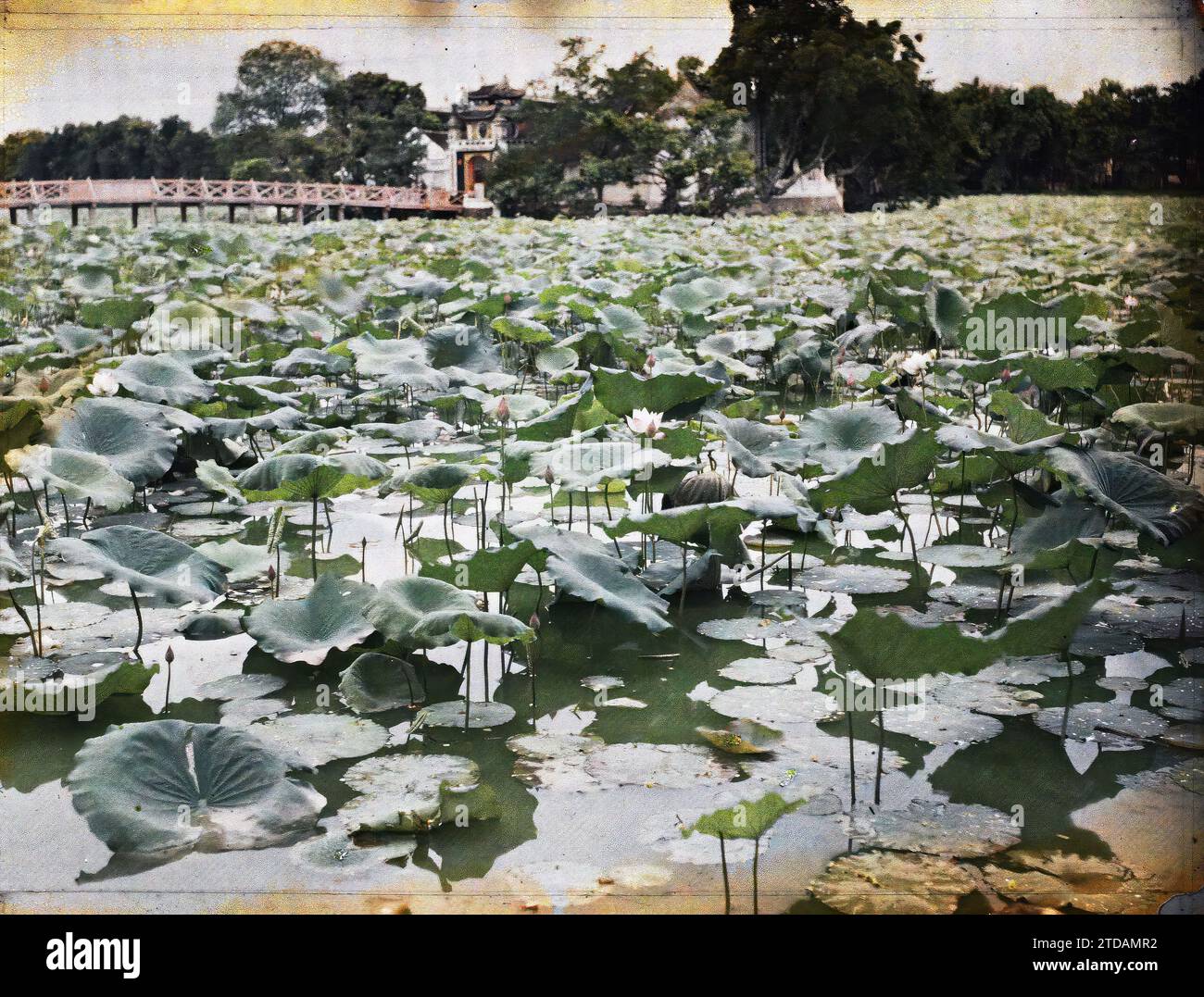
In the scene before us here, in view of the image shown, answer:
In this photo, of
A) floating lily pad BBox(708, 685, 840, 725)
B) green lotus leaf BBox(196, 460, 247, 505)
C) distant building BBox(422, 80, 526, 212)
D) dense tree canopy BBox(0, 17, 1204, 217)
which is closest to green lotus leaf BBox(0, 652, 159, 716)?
green lotus leaf BBox(196, 460, 247, 505)

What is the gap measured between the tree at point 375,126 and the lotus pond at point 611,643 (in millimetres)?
2889

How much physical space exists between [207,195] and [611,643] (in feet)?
29.9

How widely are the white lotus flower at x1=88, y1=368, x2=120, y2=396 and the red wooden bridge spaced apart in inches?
240

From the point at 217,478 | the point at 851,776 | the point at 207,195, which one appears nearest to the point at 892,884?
the point at 851,776

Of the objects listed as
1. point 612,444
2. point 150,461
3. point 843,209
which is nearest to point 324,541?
point 150,461

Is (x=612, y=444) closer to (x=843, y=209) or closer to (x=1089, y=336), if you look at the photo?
(x=1089, y=336)

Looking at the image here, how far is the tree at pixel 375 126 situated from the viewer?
6.93 metres

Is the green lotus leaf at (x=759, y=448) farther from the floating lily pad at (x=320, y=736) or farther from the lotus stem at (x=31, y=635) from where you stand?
the lotus stem at (x=31, y=635)

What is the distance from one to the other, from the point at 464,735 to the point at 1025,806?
0.92m

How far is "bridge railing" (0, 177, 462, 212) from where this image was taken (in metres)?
9.68

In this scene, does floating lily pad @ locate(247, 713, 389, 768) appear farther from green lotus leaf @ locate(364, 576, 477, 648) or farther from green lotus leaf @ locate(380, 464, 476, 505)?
green lotus leaf @ locate(380, 464, 476, 505)

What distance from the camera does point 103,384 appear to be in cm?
354

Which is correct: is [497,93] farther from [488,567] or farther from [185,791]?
[185,791]

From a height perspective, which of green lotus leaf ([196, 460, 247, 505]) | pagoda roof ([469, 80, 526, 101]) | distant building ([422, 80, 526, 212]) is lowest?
green lotus leaf ([196, 460, 247, 505])
